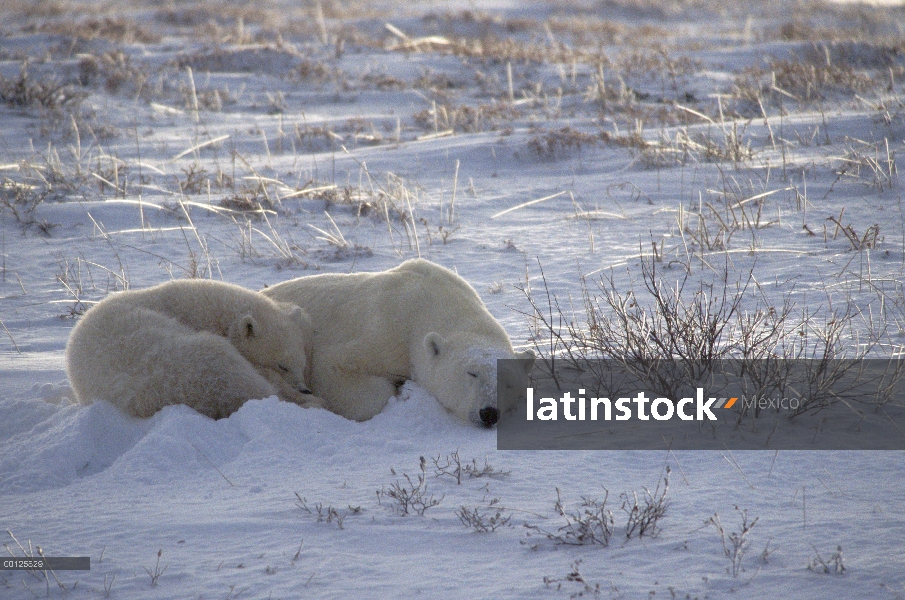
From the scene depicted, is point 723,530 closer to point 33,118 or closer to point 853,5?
point 33,118

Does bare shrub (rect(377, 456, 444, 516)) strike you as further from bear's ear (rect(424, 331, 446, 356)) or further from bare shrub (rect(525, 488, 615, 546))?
bear's ear (rect(424, 331, 446, 356))

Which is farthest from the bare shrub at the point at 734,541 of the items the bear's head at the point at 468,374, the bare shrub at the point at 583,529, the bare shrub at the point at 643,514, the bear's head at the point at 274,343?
the bear's head at the point at 274,343

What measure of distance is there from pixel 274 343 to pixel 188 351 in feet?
2.07

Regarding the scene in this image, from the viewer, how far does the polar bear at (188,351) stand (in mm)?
3795

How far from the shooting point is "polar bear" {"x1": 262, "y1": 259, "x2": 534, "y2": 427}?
4.11 metres

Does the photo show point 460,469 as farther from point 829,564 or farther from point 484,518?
point 829,564

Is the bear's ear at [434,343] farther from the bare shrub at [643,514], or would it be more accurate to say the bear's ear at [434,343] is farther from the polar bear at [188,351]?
the bare shrub at [643,514]

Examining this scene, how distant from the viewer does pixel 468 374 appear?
4.08 metres

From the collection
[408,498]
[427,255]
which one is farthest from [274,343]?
[427,255]

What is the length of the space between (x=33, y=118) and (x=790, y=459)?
1227cm

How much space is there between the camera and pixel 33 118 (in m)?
11.8

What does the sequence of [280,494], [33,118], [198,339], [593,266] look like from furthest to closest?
[33,118], [593,266], [198,339], [280,494]

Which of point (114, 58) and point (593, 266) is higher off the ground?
point (114, 58)

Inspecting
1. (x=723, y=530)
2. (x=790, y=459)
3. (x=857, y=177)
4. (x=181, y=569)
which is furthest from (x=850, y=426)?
(x=857, y=177)
